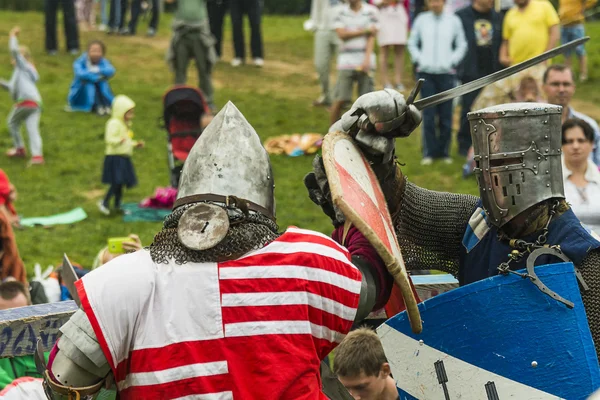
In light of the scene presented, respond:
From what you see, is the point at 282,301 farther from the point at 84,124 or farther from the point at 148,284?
the point at 84,124

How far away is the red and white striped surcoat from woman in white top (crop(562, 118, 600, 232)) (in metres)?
3.56

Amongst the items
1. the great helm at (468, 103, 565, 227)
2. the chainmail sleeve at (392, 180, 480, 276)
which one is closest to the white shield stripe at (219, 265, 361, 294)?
the great helm at (468, 103, 565, 227)

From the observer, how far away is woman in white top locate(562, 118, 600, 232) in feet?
20.8

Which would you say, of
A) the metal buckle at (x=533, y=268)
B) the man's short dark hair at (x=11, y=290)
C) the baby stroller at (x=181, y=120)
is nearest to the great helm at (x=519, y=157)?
the metal buckle at (x=533, y=268)

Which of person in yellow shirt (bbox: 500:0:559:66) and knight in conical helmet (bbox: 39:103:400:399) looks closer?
knight in conical helmet (bbox: 39:103:400:399)

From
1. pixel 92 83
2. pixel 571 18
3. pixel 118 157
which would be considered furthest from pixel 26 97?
pixel 571 18

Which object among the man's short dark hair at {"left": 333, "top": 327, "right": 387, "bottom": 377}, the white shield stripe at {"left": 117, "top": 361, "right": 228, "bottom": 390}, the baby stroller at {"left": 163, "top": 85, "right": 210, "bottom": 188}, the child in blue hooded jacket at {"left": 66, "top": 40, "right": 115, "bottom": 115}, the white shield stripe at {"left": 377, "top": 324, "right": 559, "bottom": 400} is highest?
the white shield stripe at {"left": 117, "top": 361, "right": 228, "bottom": 390}

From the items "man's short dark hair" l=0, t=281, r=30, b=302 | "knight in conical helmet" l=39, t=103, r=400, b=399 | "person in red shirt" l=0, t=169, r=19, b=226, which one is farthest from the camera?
"person in red shirt" l=0, t=169, r=19, b=226

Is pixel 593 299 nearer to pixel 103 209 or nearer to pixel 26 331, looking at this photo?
pixel 26 331

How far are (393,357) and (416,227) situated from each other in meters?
0.63

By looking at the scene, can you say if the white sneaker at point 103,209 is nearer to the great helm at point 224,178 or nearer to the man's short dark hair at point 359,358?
Result: the man's short dark hair at point 359,358

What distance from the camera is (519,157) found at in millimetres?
3617

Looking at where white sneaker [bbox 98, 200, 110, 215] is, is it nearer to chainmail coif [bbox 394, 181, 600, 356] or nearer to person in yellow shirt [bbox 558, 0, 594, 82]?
person in yellow shirt [bbox 558, 0, 594, 82]

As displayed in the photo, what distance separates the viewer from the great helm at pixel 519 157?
11.9ft
